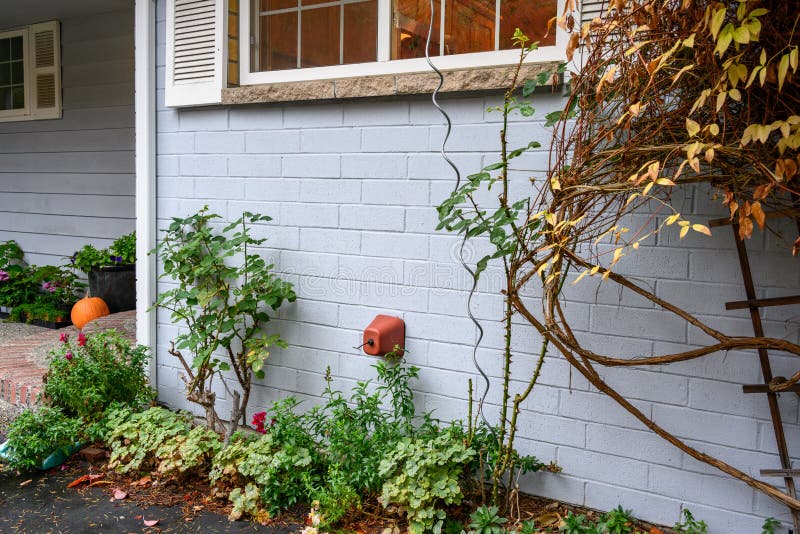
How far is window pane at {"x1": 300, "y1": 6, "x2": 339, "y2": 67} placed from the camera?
11.8ft

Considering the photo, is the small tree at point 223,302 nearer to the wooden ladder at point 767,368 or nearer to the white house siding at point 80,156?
the wooden ladder at point 767,368

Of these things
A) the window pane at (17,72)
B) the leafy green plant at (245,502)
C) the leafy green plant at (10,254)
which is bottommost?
the leafy green plant at (245,502)

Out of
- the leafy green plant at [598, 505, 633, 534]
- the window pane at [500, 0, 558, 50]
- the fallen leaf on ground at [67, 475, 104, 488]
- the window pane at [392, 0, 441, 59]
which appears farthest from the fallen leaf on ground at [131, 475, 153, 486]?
the window pane at [500, 0, 558, 50]

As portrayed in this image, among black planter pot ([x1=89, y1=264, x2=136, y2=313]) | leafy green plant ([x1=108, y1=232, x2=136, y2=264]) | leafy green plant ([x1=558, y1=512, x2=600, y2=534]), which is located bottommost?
leafy green plant ([x1=558, y1=512, x2=600, y2=534])

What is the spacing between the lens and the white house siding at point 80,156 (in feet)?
20.9

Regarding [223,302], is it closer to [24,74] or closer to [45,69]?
[45,69]

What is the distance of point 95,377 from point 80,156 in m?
3.58

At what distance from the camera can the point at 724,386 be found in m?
2.67

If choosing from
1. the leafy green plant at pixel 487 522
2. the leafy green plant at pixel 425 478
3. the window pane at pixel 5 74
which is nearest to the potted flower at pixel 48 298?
the window pane at pixel 5 74

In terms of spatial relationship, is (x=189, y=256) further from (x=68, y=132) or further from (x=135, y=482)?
(x=68, y=132)

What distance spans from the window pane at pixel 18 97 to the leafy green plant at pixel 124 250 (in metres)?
2.32

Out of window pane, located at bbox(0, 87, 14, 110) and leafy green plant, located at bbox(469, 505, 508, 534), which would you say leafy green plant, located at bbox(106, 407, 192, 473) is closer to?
leafy green plant, located at bbox(469, 505, 508, 534)

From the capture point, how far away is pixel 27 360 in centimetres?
475

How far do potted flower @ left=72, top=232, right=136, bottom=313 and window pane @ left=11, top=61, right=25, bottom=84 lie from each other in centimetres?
233
